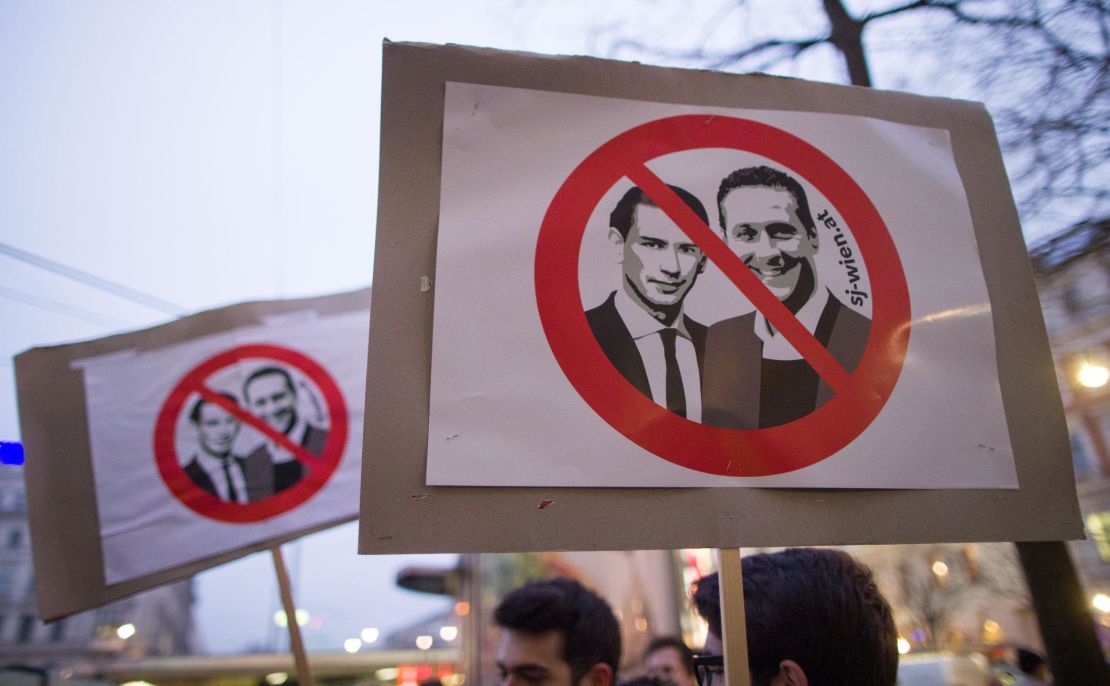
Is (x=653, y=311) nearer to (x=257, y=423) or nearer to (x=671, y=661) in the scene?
(x=257, y=423)

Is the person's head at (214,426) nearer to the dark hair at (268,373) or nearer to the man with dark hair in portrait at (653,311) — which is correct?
the dark hair at (268,373)

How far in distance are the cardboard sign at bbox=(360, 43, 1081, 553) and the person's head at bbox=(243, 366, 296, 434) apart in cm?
260

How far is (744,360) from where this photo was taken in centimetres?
156

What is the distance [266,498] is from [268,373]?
74 centimetres

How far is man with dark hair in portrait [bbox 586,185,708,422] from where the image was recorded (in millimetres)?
1515

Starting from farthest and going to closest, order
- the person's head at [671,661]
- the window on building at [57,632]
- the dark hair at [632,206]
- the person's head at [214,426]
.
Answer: the window on building at [57,632]
the person's head at [671,661]
the person's head at [214,426]
the dark hair at [632,206]

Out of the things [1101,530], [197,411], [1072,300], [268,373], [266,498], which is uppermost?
[1072,300]

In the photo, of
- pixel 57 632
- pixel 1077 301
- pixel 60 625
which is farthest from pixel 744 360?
pixel 60 625

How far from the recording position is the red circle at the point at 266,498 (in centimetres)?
341

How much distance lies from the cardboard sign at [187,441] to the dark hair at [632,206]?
257cm

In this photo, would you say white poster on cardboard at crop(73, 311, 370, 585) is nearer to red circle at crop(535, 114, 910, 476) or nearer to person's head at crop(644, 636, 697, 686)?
person's head at crop(644, 636, 697, 686)

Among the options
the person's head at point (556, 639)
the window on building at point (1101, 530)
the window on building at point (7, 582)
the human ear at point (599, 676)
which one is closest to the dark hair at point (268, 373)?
the person's head at point (556, 639)

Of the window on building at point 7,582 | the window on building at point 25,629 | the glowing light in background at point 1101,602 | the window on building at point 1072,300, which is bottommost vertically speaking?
the glowing light in background at point 1101,602

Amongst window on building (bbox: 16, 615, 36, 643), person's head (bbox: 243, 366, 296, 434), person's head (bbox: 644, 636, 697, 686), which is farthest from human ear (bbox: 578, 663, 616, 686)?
window on building (bbox: 16, 615, 36, 643)
